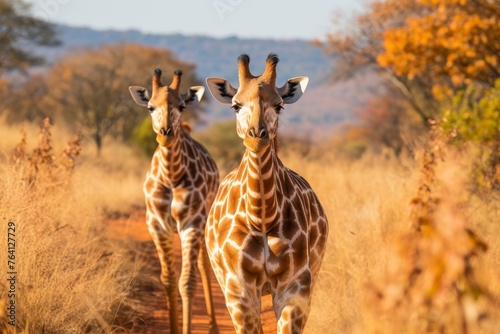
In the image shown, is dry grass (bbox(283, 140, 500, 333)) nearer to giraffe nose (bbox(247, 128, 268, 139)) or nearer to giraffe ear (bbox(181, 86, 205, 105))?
giraffe nose (bbox(247, 128, 268, 139))

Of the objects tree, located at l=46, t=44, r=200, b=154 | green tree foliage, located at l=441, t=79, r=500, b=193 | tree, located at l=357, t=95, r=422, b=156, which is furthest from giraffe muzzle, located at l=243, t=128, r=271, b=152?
tree, located at l=357, t=95, r=422, b=156

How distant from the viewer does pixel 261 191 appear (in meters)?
5.69

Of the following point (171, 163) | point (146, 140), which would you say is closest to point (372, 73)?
point (146, 140)

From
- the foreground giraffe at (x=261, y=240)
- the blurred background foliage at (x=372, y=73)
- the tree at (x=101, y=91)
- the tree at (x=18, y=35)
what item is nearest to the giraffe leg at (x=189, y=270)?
the foreground giraffe at (x=261, y=240)

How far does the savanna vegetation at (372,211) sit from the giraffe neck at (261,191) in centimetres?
90

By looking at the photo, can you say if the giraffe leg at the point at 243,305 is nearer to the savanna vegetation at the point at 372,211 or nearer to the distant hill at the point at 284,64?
the savanna vegetation at the point at 372,211

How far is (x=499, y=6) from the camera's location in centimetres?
1501

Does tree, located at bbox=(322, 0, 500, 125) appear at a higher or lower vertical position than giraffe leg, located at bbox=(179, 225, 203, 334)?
higher

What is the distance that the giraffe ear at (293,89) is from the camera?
6246 millimetres

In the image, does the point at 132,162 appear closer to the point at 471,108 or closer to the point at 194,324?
the point at 471,108

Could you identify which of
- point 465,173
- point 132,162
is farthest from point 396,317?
point 132,162

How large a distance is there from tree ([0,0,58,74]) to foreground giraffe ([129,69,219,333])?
29.5m

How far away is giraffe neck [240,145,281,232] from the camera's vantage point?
568 cm

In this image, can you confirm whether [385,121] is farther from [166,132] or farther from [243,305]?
[243,305]
